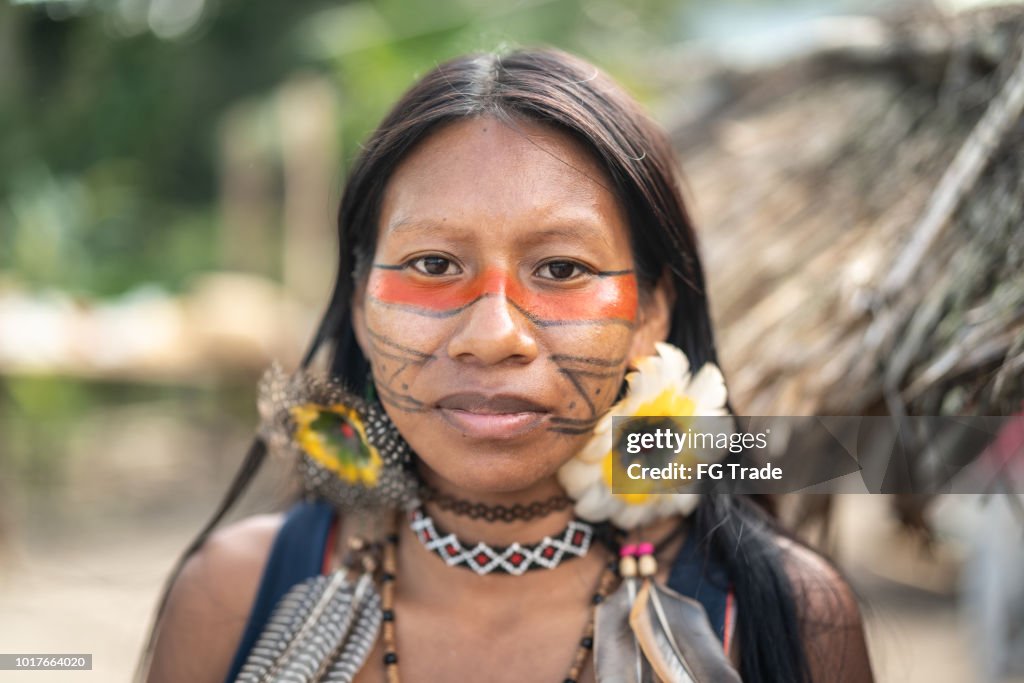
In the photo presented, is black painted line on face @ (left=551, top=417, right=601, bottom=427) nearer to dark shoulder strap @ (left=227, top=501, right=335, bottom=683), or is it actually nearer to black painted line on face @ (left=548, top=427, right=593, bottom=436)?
black painted line on face @ (left=548, top=427, right=593, bottom=436)

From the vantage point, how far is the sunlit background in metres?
3.11

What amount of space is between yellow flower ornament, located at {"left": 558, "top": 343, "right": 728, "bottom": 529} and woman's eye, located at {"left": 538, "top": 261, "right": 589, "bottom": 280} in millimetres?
219

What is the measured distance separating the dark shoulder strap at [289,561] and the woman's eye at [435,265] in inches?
25.1

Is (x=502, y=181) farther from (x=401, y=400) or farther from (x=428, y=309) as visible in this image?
(x=401, y=400)

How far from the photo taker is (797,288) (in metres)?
2.58

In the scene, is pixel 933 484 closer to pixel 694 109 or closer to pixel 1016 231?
pixel 1016 231

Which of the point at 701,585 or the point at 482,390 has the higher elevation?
the point at 482,390

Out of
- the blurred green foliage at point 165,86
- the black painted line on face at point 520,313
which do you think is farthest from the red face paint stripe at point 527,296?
the blurred green foliage at point 165,86

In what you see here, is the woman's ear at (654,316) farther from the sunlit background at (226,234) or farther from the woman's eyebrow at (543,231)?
the sunlit background at (226,234)

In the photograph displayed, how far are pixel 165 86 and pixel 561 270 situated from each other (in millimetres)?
14655

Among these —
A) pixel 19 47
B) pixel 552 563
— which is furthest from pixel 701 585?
pixel 19 47

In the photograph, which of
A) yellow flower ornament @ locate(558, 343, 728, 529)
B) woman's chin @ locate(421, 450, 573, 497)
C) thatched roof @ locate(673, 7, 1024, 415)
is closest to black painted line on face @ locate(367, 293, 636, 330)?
yellow flower ornament @ locate(558, 343, 728, 529)

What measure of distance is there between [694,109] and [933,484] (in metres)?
2.21

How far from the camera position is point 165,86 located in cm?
1462
